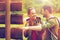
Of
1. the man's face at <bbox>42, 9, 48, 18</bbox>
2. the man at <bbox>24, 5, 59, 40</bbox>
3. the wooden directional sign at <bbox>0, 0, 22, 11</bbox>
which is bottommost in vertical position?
the man at <bbox>24, 5, 59, 40</bbox>

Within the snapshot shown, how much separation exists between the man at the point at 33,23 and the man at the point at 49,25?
0.13ft

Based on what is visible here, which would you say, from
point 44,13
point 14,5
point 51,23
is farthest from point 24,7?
point 51,23

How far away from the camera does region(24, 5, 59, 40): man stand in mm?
1182

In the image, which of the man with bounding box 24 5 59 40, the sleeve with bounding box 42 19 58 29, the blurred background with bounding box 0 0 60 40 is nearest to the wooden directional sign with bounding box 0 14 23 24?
the blurred background with bounding box 0 0 60 40

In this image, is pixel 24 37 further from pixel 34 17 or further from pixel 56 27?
pixel 56 27

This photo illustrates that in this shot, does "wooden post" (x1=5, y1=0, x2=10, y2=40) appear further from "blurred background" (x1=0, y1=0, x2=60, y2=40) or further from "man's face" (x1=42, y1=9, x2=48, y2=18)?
"man's face" (x1=42, y1=9, x2=48, y2=18)

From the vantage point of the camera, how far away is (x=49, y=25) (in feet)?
3.88

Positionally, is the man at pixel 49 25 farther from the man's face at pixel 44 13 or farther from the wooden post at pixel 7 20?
the wooden post at pixel 7 20

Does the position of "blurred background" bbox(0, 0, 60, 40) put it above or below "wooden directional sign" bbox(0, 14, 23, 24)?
above

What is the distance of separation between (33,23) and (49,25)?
0.16m

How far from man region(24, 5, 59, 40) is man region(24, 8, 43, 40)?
0.13 ft

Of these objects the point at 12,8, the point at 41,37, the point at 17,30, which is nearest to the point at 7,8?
the point at 12,8

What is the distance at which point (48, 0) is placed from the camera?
121 cm

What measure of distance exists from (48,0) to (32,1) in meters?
0.16
